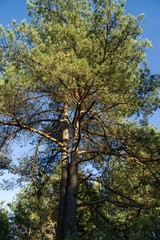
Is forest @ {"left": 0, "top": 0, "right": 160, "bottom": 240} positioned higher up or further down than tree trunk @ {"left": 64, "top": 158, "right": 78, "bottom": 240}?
higher up

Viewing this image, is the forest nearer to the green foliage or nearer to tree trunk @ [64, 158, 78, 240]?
tree trunk @ [64, 158, 78, 240]

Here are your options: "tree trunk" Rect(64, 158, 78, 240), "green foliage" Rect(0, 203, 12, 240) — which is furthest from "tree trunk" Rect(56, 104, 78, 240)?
"green foliage" Rect(0, 203, 12, 240)

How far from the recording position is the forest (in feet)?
24.3

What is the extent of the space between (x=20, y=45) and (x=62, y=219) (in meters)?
5.50

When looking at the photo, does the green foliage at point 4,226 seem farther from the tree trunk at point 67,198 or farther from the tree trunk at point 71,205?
the tree trunk at point 71,205

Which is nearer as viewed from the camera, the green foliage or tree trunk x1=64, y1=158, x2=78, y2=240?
tree trunk x1=64, y1=158, x2=78, y2=240

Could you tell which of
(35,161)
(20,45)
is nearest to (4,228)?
(35,161)

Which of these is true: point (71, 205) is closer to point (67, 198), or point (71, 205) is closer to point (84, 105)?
point (67, 198)

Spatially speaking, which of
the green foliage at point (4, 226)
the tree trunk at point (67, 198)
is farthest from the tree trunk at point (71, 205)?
the green foliage at point (4, 226)

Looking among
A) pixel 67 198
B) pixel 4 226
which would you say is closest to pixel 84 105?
pixel 67 198

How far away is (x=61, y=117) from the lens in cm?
1064

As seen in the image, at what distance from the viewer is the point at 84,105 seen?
29.6 feet

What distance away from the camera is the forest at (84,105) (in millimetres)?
7422

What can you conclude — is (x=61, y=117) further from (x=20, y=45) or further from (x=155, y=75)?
(x=155, y=75)
